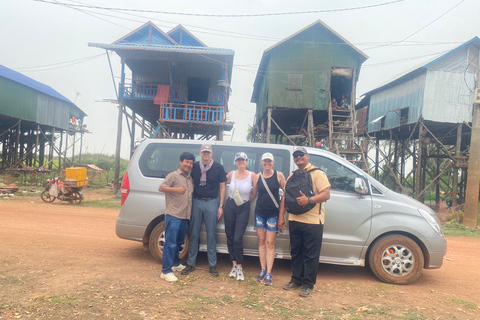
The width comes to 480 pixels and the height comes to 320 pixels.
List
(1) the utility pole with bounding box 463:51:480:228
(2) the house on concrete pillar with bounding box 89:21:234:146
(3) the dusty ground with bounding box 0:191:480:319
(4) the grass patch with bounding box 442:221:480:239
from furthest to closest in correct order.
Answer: (2) the house on concrete pillar with bounding box 89:21:234:146 < (1) the utility pole with bounding box 463:51:480:228 < (4) the grass patch with bounding box 442:221:480:239 < (3) the dusty ground with bounding box 0:191:480:319

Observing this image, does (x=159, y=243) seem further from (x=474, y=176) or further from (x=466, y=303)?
(x=474, y=176)

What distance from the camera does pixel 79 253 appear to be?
5.27 metres

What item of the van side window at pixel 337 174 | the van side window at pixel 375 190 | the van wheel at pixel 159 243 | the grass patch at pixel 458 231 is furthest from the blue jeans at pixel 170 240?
the grass patch at pixel 458 231

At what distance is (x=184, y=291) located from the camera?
3807 mm

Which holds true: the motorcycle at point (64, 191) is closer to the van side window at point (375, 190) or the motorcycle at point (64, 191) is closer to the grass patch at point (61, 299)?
the grass patch at point (61, 299)

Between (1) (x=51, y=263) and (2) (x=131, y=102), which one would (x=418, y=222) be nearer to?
(1) (x=51, y=263)

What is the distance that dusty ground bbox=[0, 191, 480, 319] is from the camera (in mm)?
3271

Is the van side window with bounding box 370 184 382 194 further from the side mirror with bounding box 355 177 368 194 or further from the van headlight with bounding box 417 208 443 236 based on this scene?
the van headlight with bounding box 417 208 443 236

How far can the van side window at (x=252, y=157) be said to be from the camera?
480cm

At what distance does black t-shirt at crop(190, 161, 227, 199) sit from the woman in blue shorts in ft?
1.74

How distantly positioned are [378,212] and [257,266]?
6.50 ft

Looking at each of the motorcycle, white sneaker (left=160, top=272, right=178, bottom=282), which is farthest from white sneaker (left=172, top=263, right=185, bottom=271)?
the motorcycle

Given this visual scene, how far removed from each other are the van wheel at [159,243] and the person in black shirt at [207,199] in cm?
36

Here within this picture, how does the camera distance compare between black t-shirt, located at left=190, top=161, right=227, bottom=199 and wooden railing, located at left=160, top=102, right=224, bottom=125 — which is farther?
wooden railing, located at left=160, top=102, right=224, bottom=125
